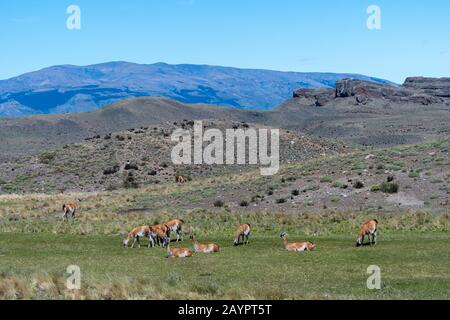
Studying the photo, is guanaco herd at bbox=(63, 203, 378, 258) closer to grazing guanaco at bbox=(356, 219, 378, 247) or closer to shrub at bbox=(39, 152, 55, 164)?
grazing guanaco at bbox=(356, 219, 378, 247)

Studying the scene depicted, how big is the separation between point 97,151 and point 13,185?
694 inches

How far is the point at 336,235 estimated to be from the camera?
33.1 metres

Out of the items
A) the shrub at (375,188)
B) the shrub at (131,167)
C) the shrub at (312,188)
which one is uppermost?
the shrub at (375,188)

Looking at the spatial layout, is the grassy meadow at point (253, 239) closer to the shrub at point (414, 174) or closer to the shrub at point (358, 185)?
the shrub at point (414, 174)

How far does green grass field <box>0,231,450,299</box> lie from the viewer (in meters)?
17.4

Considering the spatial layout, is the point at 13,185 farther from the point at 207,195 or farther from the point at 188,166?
the point at 207,195

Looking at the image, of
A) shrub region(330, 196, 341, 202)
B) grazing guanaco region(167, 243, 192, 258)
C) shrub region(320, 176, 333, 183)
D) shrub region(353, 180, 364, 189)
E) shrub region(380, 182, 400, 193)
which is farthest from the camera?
shrub region(320, 176, 333, 183)

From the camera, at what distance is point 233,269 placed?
76.8ft
